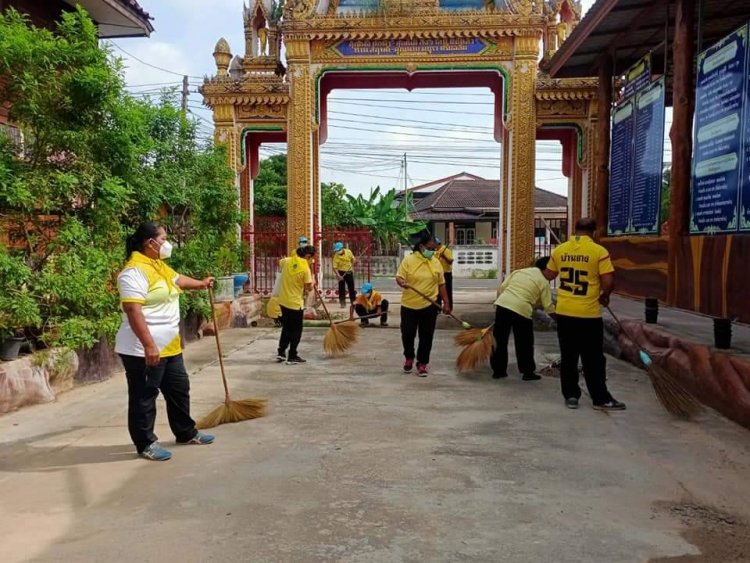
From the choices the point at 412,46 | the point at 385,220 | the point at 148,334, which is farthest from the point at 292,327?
the point at 385,220

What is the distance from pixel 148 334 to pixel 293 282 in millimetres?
3691

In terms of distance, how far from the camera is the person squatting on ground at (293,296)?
7.49 metres

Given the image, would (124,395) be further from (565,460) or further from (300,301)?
(565,460)

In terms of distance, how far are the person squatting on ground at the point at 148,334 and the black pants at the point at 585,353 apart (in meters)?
3.05

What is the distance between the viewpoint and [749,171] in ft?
18.7

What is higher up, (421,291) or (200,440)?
(421,291)

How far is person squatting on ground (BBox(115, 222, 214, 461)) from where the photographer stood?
3.85 metres

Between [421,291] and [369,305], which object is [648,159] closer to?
[421,291]

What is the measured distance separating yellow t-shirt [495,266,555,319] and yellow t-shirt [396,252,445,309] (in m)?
0.69

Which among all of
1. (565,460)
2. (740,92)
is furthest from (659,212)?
(565,460)

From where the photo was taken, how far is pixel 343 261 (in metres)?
13.6

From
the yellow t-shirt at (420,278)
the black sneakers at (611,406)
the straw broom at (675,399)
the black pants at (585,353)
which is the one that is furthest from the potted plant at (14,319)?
the straw broom at (675,399)

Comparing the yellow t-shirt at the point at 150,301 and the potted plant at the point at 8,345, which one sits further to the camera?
the potted plant at the point at 8,345

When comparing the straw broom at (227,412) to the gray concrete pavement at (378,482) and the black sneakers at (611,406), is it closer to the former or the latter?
the gray concrete pavement at (378,482)
